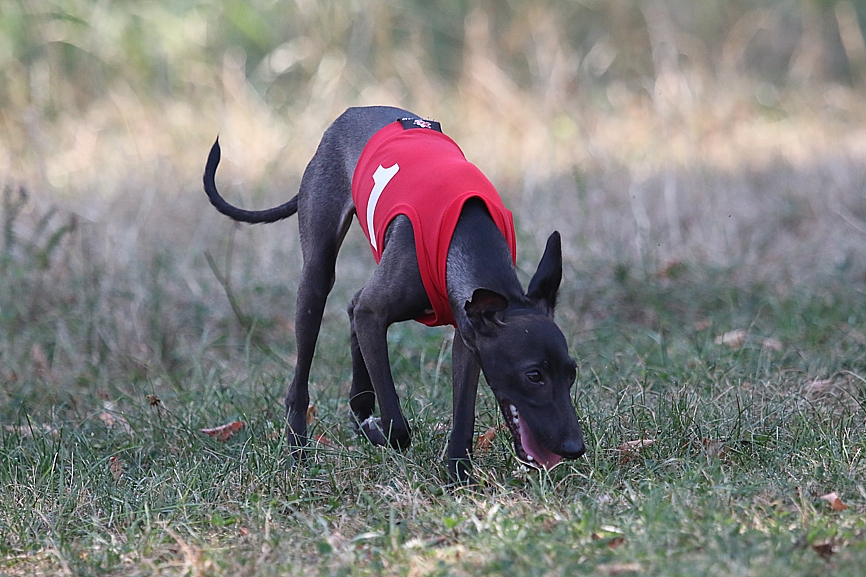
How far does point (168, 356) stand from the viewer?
18.8 feet

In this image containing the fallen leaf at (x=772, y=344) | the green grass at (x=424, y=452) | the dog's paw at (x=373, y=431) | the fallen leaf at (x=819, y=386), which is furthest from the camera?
the fallen leaf at (x=772, y=344)

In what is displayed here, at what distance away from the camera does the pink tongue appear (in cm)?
340

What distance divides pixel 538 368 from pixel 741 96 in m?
8.27

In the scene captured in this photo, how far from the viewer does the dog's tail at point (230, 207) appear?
181 inches

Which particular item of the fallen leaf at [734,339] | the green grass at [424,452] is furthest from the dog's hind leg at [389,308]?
the fallen leaf at [734,339]

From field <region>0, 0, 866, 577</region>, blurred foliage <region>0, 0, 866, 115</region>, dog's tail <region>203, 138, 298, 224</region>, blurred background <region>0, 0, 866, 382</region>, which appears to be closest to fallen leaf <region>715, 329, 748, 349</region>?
field <region>0, 0, 866, 577</region>

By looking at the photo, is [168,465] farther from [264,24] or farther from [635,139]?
[264,24]

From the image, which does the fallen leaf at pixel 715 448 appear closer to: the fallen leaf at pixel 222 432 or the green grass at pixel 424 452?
the green grass at pixel 424 452

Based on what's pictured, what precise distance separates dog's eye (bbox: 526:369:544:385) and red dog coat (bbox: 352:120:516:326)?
0.49m

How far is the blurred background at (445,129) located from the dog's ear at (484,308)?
9.39ft

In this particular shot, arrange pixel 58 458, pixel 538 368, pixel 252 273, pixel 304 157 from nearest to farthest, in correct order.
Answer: pixel 538 368, pixel 58 458, pixel 252 273, pixel 304 157

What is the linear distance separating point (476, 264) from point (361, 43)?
7094 mm

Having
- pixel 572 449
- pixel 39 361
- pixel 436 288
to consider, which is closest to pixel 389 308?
pixel 436 288

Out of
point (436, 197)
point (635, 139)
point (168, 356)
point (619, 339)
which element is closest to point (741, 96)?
point (635, 139)
